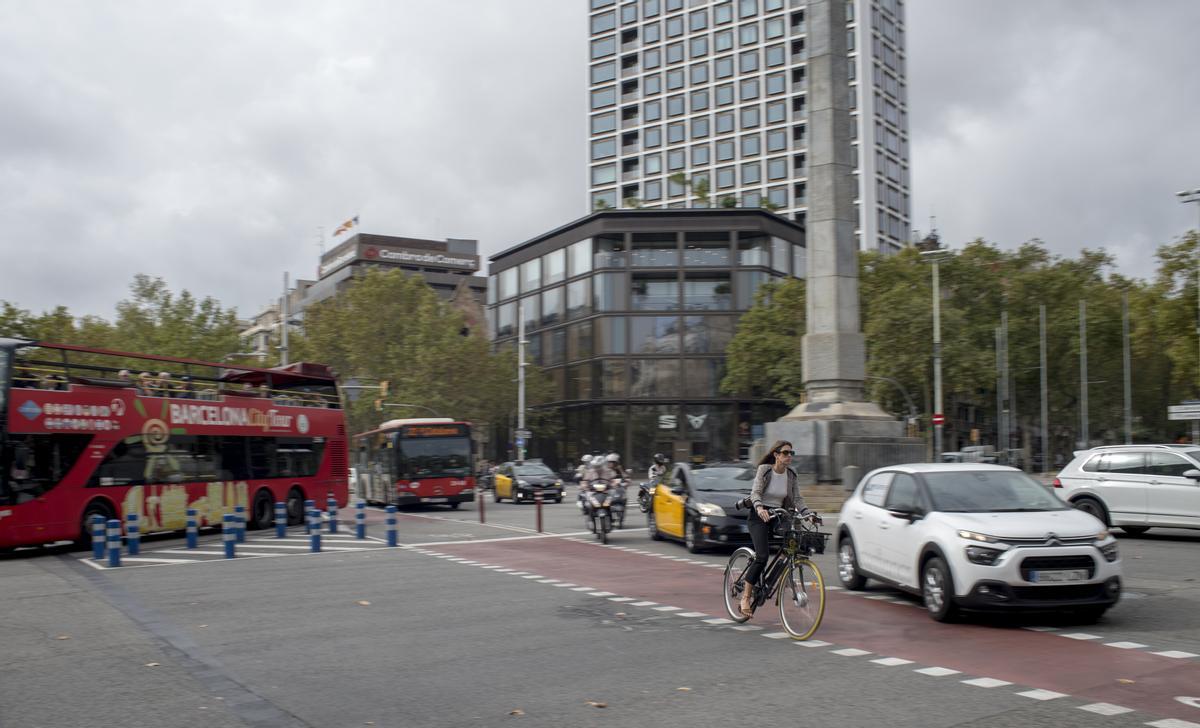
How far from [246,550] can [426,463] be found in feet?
51.1

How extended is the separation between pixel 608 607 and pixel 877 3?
84.9m

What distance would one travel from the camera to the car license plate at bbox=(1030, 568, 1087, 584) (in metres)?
9.31

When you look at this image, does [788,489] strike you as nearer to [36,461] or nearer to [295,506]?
[36,461]

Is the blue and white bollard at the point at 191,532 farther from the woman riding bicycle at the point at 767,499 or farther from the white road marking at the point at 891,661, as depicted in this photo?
the white road marking at the point at 891,661

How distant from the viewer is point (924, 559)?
1032cm

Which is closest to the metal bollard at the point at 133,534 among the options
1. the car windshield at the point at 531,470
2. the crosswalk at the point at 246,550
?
the crosswalk at the point at 246,550

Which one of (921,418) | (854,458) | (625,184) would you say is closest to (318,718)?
(854,458)

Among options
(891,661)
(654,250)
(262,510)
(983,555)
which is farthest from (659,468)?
(654,250)

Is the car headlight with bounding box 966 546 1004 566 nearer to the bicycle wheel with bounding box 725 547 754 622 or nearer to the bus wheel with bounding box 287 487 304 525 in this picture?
the bicycle wheel with bounding box 725 547 754 622

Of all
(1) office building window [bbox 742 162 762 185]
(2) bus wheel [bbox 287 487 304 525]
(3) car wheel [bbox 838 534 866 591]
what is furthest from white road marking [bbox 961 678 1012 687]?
(1) office building window [bbox 742 162 762 185]

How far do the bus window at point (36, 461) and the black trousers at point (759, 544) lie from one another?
1372 centimetres

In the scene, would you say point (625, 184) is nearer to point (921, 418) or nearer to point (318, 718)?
point (921, 418)

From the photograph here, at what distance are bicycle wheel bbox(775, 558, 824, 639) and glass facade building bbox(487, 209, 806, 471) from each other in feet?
185

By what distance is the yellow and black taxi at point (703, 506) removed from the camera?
1712 centimetres
